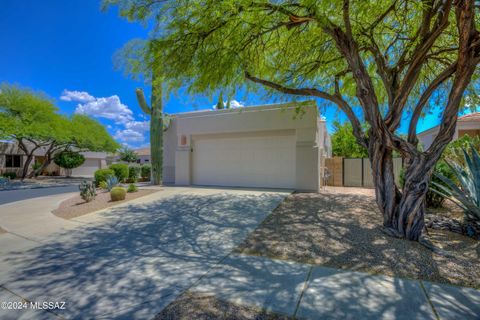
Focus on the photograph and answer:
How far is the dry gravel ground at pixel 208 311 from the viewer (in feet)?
8.04

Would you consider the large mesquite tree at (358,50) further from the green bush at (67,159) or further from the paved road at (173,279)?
the green bush at (67,159)

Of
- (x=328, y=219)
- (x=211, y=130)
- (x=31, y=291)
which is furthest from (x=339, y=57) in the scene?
(x=31, y=291)

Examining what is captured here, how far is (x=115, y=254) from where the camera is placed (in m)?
4.15

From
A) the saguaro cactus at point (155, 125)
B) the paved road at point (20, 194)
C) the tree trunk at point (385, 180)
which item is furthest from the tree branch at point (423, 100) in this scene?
the paved road at point (20, 194)

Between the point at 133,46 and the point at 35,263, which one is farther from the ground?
the point at 133,46

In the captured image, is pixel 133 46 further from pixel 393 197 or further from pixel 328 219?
pixel 393 197

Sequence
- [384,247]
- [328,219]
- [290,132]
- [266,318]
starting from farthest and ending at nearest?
[290,132] < [328,219] < [384,247] < [266,318]

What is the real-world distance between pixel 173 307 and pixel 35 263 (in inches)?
114

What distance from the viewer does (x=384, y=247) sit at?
4.13m

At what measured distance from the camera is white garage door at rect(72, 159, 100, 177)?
102ft

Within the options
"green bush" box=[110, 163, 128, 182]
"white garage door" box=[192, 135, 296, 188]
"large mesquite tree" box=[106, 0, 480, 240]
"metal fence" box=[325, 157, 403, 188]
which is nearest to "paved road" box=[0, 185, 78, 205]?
"green bush" box=[110, 163, 128, 182]

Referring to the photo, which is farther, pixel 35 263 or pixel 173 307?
pixel 35 263

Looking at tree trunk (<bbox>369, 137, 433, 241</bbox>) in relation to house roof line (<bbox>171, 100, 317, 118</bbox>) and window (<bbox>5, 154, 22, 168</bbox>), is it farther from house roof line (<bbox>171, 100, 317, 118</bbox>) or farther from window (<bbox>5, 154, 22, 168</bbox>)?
window (<bbox>5, 154, 22, 168</bbox>)

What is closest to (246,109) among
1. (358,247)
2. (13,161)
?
(358,247)
